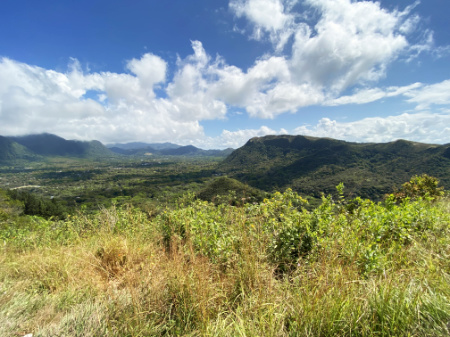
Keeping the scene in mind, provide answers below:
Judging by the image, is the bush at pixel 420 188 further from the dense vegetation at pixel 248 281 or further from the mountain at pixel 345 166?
the mountain at pixel 345 166

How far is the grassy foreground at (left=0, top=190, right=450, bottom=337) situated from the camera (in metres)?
1.69

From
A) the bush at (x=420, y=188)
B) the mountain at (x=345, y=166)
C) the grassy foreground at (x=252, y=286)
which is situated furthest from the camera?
the mountain at (x=345, y=166)

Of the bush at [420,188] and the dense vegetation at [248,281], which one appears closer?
the dense vegetation at [248,281]

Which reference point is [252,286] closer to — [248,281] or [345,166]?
[248,281]

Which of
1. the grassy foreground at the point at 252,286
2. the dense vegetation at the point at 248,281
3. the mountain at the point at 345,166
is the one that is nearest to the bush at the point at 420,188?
the grassy foreground at the point at 252,286

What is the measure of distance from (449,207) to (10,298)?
8.96m

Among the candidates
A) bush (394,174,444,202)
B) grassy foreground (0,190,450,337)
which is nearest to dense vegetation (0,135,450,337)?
grassy foreground (0,190,450,337)

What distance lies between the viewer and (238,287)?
235cm

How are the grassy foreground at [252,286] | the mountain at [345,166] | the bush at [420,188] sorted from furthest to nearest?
the mountain at [345,166] < the bush at [420,188] < the grassy foreground at [252,286]

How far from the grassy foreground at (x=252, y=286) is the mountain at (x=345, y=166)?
65.2 metres

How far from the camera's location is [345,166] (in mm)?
119688

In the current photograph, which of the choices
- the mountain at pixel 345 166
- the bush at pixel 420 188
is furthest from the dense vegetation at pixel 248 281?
the mountain at pixel 345 166

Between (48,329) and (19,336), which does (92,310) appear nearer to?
(48,329)

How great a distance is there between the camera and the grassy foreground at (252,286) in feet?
5.53
